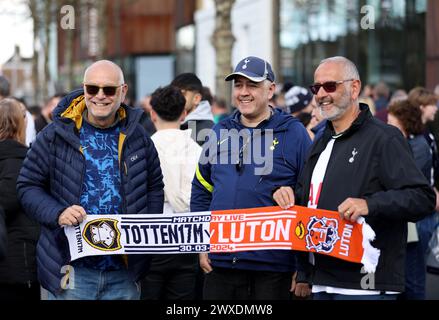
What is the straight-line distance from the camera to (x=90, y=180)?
20.9 ft

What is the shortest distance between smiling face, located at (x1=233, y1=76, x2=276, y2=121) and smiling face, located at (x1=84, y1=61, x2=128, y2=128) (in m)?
0.76

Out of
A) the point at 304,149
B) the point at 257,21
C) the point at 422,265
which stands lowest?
the point at 422,265

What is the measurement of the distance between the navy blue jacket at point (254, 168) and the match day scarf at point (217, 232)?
0.08 metres

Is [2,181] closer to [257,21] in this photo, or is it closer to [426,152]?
[426,152]

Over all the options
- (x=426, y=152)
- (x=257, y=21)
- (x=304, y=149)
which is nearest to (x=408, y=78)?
(x=257, y=21)

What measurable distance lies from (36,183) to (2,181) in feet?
2.56

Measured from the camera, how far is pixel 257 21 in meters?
31.2

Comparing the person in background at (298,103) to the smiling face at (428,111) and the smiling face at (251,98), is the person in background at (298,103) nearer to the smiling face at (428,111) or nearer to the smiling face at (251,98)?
the smiling face at (428,111)

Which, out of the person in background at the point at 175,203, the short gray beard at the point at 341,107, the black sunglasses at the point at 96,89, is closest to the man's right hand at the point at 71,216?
the black sunglasses at the point at 96,89

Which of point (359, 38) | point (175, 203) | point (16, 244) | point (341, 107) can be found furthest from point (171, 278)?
point (359, 38)

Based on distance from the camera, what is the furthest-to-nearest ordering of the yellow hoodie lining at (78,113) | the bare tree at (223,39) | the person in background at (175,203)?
1. the bare tree at (223,39)
2. the person in background at (175,203)
3. the yellow hoodie lining at (78,113)

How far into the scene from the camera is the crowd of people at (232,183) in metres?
5.90

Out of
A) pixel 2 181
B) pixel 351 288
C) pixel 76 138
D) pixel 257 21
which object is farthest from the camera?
→ pixel 257 21

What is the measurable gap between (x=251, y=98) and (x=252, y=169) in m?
0.46
